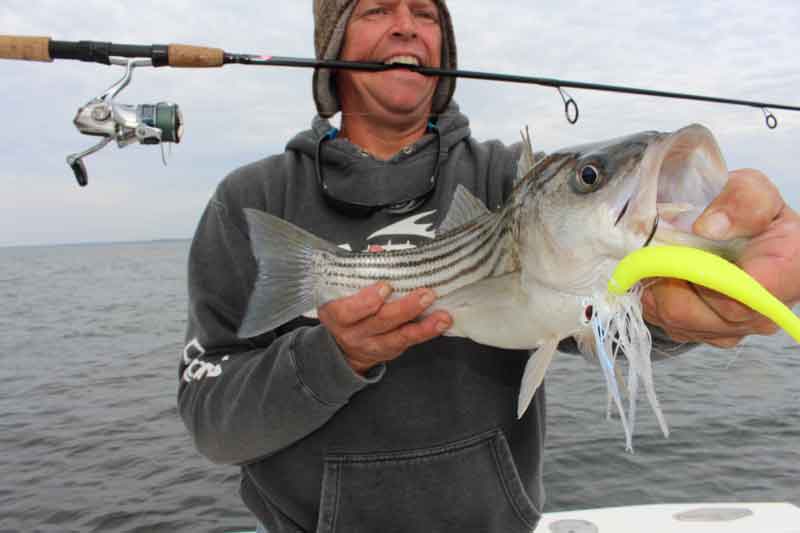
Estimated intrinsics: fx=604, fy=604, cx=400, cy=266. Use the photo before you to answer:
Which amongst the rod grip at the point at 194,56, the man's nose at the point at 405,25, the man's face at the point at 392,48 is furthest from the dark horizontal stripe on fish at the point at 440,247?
the rod grip at the point at 194,56

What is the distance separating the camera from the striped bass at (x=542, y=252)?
178 cm

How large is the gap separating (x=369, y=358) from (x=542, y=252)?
0.76 meters

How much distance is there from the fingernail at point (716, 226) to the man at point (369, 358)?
0.31 metres

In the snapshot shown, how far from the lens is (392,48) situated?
318 centimetres

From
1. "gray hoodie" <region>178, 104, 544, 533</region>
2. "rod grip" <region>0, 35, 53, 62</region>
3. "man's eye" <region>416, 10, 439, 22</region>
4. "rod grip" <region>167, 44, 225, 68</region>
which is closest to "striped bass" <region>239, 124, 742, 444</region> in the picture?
"gray hoodie" <region>178, 104, 544, 533</region>

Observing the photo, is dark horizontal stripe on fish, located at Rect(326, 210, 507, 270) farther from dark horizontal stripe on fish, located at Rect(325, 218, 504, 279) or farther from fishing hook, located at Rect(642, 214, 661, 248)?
fishing hook, located at Rect(642, 214, 661, 248)

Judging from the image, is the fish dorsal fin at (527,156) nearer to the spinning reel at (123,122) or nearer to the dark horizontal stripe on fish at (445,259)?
the dark horizontal stripe on fish at (445,259)

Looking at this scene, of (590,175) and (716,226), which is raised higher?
(590,175)

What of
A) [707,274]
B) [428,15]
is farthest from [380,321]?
[428,15]

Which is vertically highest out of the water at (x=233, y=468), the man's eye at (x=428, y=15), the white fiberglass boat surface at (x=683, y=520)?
the man's eye at (x=428, y=15)

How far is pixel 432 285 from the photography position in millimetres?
2248

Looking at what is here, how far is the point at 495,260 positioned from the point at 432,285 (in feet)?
0.82

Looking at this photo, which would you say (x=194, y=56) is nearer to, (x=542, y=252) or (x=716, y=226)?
(x=542, y=252)

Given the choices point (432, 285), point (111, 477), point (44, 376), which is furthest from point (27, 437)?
point (432, 285)
